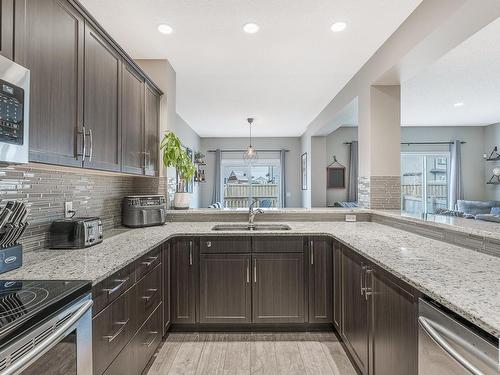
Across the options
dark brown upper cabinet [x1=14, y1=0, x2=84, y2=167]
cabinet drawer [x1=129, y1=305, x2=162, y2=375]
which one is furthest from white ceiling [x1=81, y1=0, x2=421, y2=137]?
cabinet drawer [x1=129, y1=305, x2=162, y2=375]

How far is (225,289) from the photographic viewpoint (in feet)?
8.46

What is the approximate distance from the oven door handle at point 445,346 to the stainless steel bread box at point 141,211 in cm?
233

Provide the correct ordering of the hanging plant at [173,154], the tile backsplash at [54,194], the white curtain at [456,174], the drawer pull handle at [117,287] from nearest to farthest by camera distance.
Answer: the drawer pull handle at [117,287]
the tile backsplash at [54,194]
the hanging plant at [173,154]
the white curtain at [456,174]

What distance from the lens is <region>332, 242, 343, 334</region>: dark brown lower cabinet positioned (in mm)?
2381

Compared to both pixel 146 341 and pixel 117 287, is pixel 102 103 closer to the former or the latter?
pixel 117 287

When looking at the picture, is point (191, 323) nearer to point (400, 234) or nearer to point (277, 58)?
point (400, 234)

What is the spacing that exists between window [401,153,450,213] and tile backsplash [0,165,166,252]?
6.82 m

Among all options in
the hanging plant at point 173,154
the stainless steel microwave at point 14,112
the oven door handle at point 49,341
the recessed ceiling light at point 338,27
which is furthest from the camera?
the hanging plant at point 173,154

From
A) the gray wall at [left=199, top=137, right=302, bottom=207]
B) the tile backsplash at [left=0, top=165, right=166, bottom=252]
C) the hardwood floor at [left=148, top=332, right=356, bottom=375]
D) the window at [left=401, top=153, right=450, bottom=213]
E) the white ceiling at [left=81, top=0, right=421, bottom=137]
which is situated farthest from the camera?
the gray wall at [left=199, top=137, right=302, bottom=207]

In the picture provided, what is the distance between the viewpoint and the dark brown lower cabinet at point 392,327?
1292 mm

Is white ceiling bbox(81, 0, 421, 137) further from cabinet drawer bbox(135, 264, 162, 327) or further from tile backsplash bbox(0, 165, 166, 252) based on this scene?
cabinet drawer bbox(135, 264, 162, 327)

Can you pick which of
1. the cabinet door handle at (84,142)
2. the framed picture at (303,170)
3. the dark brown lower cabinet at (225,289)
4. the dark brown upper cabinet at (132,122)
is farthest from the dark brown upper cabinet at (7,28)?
the framed picture at (303,170)

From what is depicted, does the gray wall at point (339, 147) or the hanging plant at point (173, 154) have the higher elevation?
the gray wall at point (339, 147)

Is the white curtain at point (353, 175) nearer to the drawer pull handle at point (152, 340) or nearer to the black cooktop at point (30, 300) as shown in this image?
the drawer pull handle at point (152, 340)
